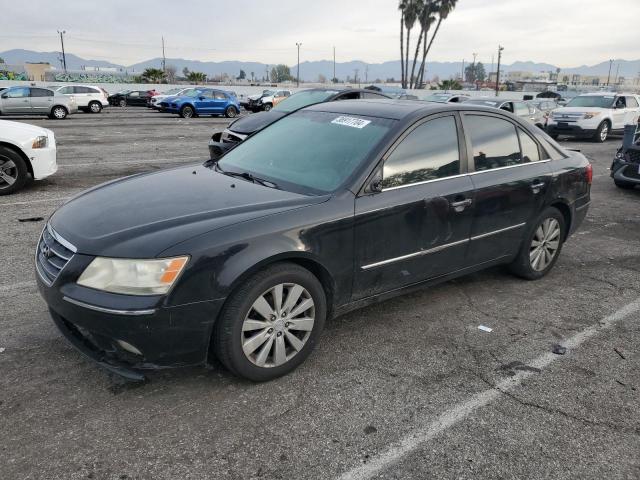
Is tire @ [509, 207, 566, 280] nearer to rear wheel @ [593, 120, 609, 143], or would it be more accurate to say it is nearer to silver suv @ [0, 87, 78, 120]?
rear wheel @ [593, 120, 609, 143]

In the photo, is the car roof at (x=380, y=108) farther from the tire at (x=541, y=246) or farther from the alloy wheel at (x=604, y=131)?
the alloy wheel at (x=604, y=131)

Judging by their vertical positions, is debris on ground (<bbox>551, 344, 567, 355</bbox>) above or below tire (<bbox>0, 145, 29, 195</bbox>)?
below

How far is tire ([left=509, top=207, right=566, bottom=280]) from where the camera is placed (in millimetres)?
4676

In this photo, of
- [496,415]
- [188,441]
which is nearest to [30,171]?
[188,441]

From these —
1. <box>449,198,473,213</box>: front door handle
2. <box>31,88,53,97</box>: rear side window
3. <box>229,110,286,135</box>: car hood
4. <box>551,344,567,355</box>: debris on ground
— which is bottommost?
<box>551,344,567,355</box>: debris on ground

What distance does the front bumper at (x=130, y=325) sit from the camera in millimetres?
2639

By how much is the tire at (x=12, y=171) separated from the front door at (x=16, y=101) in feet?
59.4

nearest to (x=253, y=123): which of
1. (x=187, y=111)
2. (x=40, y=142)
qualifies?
(x=40, y=142)

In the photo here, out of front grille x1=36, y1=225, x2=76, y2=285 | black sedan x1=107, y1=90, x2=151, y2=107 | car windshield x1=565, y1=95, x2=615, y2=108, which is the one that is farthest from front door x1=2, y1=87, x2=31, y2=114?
front grille x1=36, y1=225, x2=76, y2=285

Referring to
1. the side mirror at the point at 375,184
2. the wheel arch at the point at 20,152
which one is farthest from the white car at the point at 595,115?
the side mirror at the point at 375,184

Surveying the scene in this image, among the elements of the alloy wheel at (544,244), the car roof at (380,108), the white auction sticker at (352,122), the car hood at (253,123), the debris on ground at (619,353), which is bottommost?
the debris on ground at (619,353)

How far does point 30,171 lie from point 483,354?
Answer: 7156 millimetres

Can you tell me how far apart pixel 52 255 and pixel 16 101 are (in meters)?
24.0

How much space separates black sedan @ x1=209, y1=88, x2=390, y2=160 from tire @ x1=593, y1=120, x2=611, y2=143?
37.2ft
